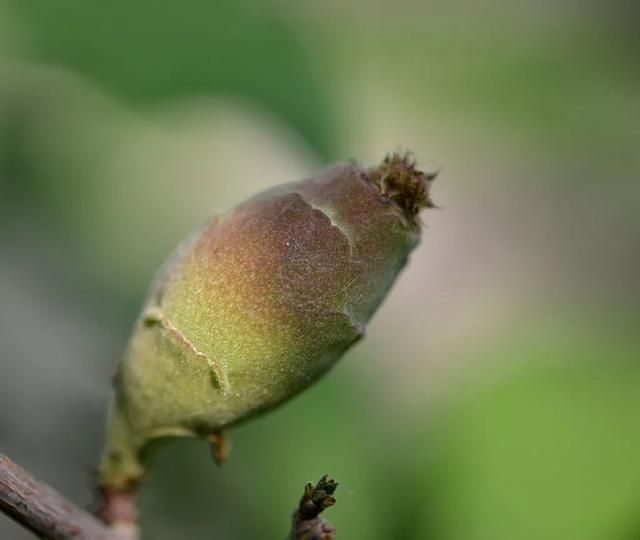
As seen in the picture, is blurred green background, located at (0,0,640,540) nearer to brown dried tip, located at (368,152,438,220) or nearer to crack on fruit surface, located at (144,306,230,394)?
crack on fruit surface, located at (144,306,230,394)

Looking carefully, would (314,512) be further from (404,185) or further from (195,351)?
(404,185)

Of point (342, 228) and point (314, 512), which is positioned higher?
point (342, 228)

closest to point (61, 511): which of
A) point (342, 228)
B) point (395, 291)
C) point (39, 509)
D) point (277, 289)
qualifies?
point (39, 509)

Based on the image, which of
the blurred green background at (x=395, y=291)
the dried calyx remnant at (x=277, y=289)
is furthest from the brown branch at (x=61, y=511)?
the blurred green background at (x=395, y=291)

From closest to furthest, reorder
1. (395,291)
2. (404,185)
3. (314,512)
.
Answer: (314,512), (404,185), (395,291)

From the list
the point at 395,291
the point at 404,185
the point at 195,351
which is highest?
the point at 395,291

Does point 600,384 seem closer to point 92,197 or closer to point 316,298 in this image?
point 316,298

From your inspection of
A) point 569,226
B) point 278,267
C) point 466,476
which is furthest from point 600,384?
point 569,226
